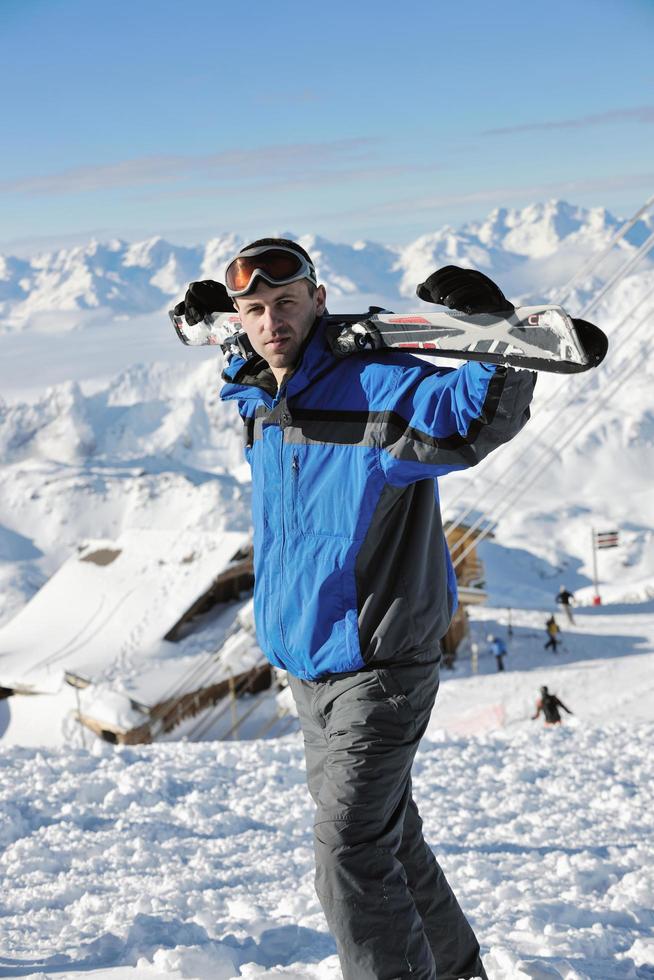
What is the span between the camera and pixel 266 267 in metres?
3.11

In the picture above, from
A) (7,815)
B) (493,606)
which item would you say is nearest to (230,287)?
(7,815)

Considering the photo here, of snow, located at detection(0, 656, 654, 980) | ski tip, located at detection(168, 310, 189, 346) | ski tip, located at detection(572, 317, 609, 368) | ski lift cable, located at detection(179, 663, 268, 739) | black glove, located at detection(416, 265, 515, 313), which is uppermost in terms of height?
ski tip, located at detection(168, 310, 189, 346)

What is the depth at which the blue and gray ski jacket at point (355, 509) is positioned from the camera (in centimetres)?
280

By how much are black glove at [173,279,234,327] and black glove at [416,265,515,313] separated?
4.97 feet

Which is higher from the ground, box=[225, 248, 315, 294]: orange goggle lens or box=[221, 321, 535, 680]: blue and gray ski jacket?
box=[225, 248, 315, 294]: orange goggle lens

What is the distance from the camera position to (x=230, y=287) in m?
3.18

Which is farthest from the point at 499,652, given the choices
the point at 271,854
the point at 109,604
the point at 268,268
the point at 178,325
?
the point at 268,268

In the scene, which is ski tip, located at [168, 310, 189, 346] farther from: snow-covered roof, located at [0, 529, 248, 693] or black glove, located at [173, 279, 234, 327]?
snow-covered roof, located at [0, 529, 248, 693]

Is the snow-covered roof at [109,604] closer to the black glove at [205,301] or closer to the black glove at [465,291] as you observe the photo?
the black glove at [205,301]

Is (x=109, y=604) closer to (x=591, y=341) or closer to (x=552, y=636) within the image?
(x=552, y=636)

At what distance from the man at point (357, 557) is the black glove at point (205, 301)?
885 mm

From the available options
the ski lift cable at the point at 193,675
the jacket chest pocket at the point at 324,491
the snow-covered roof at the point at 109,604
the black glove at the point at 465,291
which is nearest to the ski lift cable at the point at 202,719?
the ski lift cable at the point at 193,675

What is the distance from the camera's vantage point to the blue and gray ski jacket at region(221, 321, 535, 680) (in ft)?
9.18

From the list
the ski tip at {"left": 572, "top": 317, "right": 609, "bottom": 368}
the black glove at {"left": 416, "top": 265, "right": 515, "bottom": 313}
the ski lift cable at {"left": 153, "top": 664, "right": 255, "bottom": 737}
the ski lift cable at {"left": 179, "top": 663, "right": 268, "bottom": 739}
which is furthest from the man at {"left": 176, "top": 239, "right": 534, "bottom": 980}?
the ski lift cable at {"left": 179, "top": 663, "right": 268, "bottom": 739}
